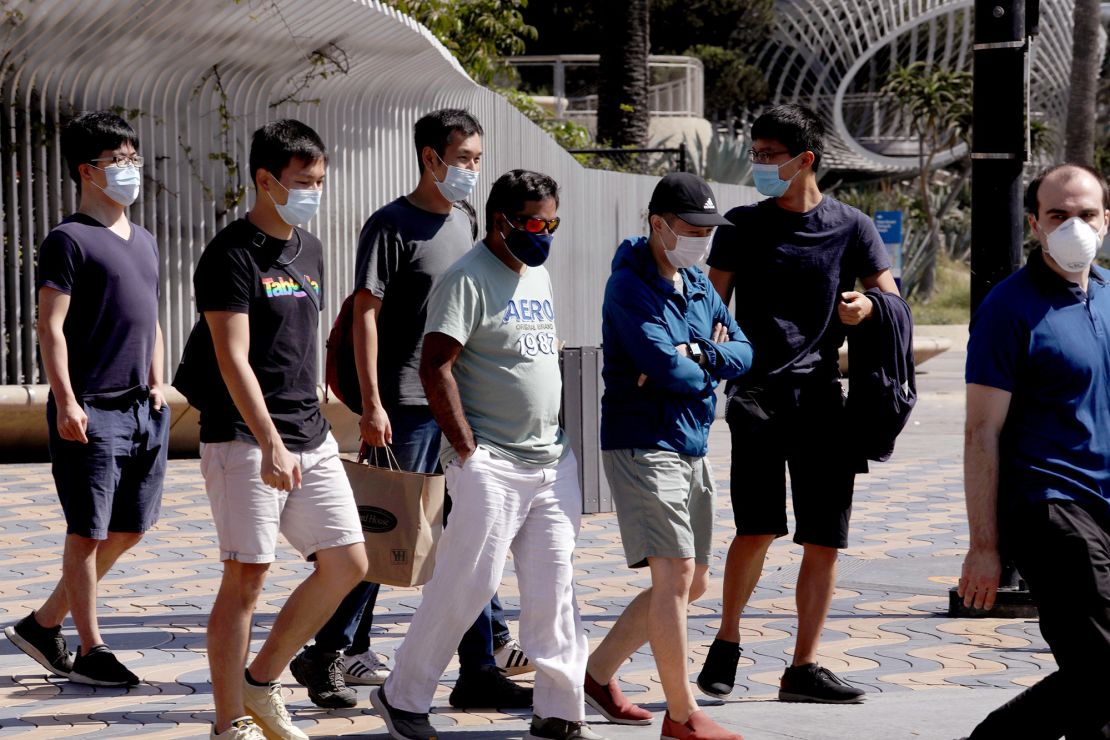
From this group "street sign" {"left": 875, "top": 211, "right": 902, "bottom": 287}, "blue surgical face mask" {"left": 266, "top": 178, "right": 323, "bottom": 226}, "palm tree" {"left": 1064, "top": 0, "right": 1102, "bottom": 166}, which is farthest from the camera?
"palm tree" {"left": 1064, "top": 0, "right": 1102, "bottom": 166}

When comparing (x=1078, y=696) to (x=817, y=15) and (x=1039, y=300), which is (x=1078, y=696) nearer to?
(x=1039, y=300)

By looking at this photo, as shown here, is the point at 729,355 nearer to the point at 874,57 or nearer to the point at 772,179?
the point at 772,179

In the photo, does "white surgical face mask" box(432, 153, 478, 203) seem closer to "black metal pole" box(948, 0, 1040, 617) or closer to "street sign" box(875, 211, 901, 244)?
"black metal pole" box(948, 0, 1040, 617)

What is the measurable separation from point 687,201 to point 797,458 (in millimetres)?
1011

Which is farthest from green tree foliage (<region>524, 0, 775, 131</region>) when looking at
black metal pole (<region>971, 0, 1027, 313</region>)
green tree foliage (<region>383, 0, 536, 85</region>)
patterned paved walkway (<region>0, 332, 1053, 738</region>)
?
black metal pole (<region>971, 0, 1027, 313</region>)

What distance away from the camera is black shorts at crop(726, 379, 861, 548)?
5383mm

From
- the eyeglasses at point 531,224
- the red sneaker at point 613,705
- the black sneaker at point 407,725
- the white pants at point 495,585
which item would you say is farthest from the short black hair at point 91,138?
the red sneaker at point 613,705

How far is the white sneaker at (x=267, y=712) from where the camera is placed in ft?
15.5

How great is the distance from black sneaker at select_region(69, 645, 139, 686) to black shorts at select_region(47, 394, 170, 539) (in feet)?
1.33

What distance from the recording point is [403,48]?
11773mm

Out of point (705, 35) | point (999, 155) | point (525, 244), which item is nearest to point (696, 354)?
point (525, 244)

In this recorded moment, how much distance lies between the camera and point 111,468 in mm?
5426

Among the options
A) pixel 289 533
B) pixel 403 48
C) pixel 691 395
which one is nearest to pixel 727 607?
pixel 691 395

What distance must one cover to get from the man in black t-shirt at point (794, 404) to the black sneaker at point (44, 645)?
2093 millimetres
